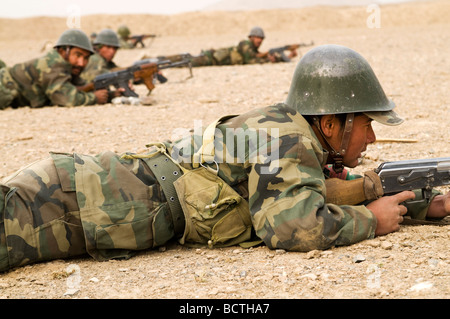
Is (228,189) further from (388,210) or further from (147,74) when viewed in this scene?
(147,74)

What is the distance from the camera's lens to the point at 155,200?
3.04 meters

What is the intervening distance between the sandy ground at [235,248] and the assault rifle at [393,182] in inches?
9.8

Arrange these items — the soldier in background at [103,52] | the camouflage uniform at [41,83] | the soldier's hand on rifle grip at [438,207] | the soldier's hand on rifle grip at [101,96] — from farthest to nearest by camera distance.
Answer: the soldier in background at [103,52]
the soldier's hand on rifle grip at [101,96]
the camouflage uniform at [41,83]
the soldier's hand on rifle grip at [438,207]

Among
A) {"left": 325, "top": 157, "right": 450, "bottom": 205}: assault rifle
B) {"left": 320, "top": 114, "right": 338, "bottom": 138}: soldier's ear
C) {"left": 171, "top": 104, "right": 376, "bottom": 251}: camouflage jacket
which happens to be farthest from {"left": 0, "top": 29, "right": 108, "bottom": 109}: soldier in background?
{"left": 325, "top": 157, "right": 450, "bottom": 205}: assault rifle

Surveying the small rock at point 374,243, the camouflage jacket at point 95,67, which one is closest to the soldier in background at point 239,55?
the camouflage jacket at point 95,67

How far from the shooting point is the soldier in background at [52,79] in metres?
8.00

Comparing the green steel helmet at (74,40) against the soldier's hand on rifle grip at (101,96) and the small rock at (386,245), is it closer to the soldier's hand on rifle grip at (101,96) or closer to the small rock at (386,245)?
the soldier's hand on rifle grip at (101,96)

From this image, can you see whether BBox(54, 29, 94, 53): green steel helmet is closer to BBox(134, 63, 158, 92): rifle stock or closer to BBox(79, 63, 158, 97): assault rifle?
BBox(79, 63, 158, 97): assault rifle

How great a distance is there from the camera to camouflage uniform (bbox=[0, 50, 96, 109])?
26.2 ft

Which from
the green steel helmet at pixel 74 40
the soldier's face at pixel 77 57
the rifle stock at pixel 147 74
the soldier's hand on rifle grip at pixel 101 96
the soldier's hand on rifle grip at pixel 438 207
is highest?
the green steel helmet at pixel 74 40

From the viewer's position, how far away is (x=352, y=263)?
2770 mm

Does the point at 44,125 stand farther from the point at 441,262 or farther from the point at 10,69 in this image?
the point at 441,262

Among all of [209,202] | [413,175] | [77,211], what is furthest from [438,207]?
[77,211]

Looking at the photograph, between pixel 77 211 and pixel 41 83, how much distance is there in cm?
560
